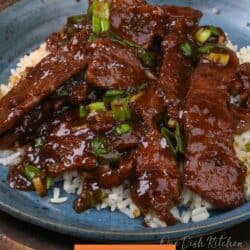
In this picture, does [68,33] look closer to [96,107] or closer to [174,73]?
[96,107]

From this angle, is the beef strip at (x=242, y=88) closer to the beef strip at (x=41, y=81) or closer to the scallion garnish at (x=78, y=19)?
the beef strip at (x=41, y=81)

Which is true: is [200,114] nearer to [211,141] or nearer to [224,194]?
[211,141]

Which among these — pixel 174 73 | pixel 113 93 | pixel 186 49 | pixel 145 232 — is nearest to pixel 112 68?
pixel 113 93

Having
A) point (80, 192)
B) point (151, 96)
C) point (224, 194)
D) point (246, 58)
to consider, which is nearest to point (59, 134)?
point (80, 192)

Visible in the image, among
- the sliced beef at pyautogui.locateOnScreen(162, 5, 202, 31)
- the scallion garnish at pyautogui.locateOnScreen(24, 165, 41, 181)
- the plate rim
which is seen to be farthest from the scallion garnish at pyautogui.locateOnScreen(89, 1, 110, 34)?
the plate rim

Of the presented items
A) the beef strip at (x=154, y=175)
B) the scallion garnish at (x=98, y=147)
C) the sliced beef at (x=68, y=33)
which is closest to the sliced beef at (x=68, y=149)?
the scallion garnish at (x=98, y=147)

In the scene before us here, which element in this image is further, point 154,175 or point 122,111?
point 122,111
